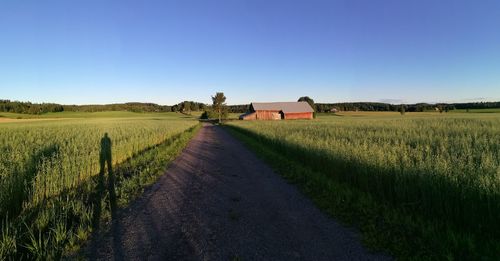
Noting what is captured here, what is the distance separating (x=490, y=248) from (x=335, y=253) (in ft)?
7.04

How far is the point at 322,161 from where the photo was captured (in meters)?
9.82

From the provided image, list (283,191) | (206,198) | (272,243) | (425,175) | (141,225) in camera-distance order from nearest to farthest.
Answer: (272,243), (141,225), (425,175), (206,198), (283,191)

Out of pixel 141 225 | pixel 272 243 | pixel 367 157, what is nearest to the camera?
pixel 272 243

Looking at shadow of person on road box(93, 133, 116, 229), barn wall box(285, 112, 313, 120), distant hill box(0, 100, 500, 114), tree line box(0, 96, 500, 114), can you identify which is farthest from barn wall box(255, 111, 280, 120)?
shadow of person on road box(93, 133, 116, 229)

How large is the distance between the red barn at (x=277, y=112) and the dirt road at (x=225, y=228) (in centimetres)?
7259

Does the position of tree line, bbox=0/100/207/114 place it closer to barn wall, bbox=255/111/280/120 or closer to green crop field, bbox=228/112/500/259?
barn wall, bbox=255/111/280/120

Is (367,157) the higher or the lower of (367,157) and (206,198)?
the higher

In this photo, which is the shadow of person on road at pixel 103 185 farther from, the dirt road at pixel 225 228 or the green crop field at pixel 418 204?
the green crop field at pixel 418 204

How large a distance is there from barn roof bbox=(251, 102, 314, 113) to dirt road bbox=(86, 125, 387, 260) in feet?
246

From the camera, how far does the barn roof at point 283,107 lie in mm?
82875

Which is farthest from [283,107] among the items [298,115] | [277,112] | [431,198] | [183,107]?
[183,107]

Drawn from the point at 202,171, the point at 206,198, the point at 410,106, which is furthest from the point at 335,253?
the point at 410,106

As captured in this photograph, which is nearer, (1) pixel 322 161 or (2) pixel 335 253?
(2) pixel 335 253

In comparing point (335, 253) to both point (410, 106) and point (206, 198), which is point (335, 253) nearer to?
point (206, 198)
